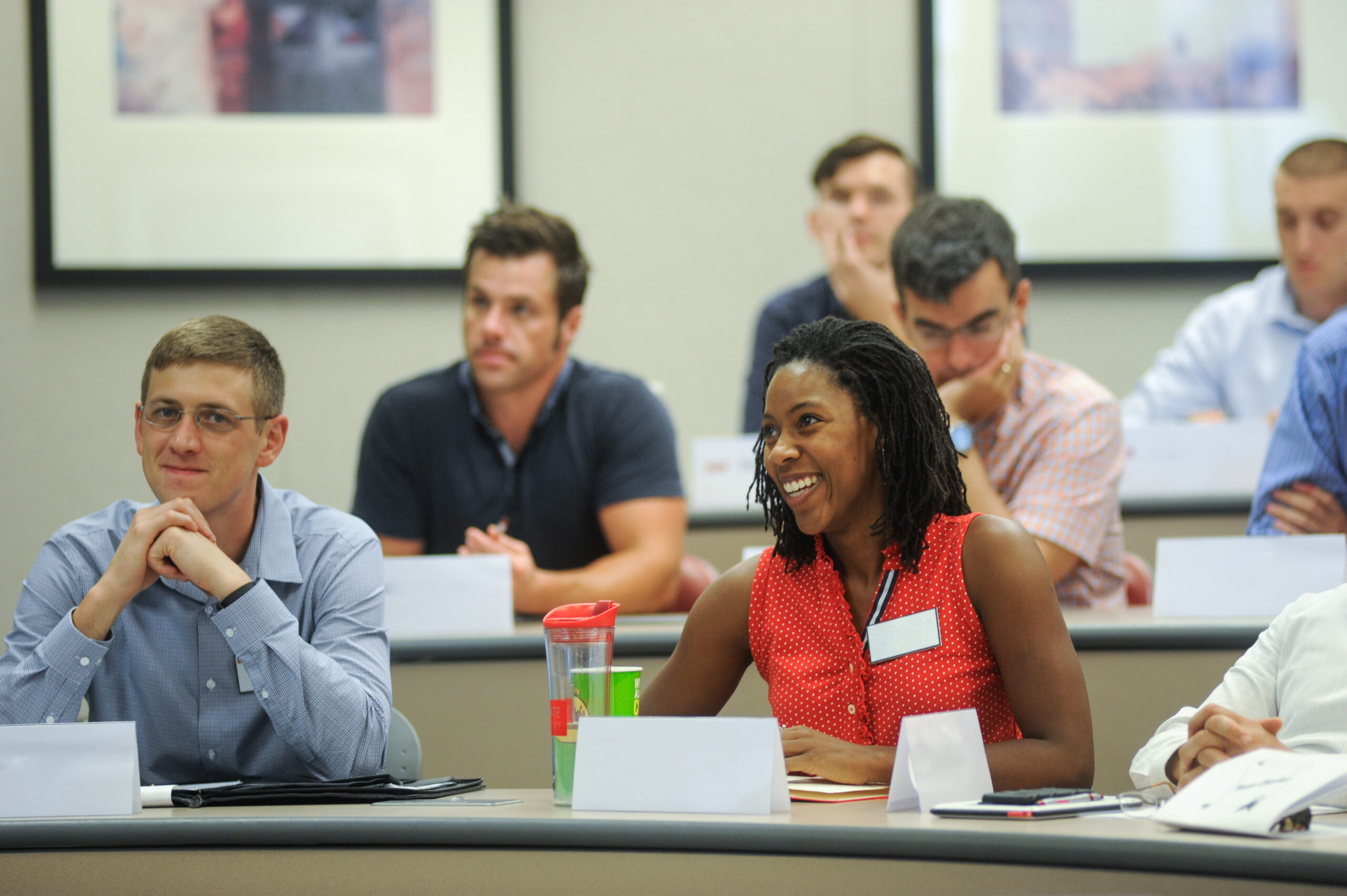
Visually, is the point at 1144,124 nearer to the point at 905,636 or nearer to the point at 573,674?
the point at 905,636

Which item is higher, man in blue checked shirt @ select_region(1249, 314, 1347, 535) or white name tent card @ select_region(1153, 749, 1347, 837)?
man in blue checked shirt @ select_region(1249, 314, 1347, 535)

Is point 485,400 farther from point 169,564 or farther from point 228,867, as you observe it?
point 228,867

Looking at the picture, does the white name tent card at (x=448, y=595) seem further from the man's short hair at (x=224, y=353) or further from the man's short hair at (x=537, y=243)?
the man's short hair at (x=537, y=243)

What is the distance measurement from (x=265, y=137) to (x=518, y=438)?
54.7 inches

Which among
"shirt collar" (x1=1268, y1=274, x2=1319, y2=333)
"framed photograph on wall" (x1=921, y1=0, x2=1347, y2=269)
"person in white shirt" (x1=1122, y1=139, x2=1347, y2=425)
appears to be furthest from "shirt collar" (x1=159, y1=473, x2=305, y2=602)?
"shirt collar" (x1=1268, y1=274, x2=1319, y2=333)

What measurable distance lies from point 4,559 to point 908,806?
307 cm

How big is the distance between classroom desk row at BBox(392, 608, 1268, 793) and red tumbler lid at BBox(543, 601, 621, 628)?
2.14 feet

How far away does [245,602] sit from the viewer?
1.53m

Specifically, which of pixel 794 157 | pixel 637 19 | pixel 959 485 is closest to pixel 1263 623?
pixel 959 485

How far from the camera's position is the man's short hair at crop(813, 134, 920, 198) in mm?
3295

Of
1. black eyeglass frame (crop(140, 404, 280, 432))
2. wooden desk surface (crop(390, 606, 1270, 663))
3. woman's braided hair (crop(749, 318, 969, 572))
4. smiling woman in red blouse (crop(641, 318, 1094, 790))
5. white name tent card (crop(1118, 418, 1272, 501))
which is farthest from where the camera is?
A: white name tent card (crop(1118, 418, 1272, 501))

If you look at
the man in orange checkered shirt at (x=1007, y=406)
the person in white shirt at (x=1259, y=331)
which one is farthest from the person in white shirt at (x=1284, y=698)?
the person in white shirt at (x=1259, y=331)

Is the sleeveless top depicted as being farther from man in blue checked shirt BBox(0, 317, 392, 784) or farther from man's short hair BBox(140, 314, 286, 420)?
man's short hair BBox(140, 314, 286, 420)

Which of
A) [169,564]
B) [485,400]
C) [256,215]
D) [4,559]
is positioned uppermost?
[256,215]
